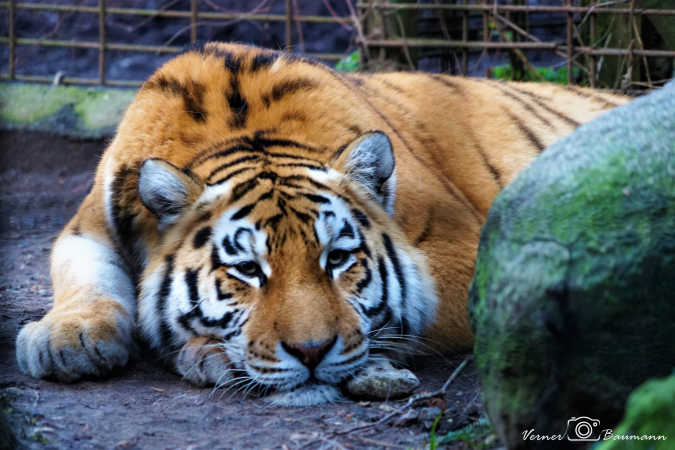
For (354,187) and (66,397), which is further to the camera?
(354,187)

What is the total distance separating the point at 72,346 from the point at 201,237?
1.49 ft

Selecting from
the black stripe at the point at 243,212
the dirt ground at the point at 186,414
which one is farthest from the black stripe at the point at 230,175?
the dirt ground at the point at 186,414

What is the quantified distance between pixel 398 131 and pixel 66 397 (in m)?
1.45

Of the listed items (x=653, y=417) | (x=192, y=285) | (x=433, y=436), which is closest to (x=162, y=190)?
(x=192, y=285)

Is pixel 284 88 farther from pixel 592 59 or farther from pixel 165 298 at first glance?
pixel 592 59

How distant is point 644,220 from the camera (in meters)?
1.57

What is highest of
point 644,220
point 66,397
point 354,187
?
point 644,220

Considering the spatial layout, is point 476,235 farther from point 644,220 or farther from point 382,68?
point 382,68

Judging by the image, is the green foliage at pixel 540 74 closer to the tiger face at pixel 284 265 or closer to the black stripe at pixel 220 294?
the tiger face at pixel 284 265

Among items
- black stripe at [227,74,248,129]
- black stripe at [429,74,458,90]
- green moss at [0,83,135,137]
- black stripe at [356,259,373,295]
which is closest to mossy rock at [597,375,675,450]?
black stripe at [356,259,373,295]

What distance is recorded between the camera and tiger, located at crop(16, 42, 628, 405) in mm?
2156

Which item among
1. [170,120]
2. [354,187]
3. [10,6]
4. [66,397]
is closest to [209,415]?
[66,397]

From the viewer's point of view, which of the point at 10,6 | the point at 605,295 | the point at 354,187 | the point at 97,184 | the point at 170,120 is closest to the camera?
Answer: the point at 605,295

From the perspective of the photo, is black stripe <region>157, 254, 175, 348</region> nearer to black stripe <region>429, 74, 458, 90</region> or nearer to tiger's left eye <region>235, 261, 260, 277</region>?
tiger's left eye <region>235, 261, 260, 277</region>
